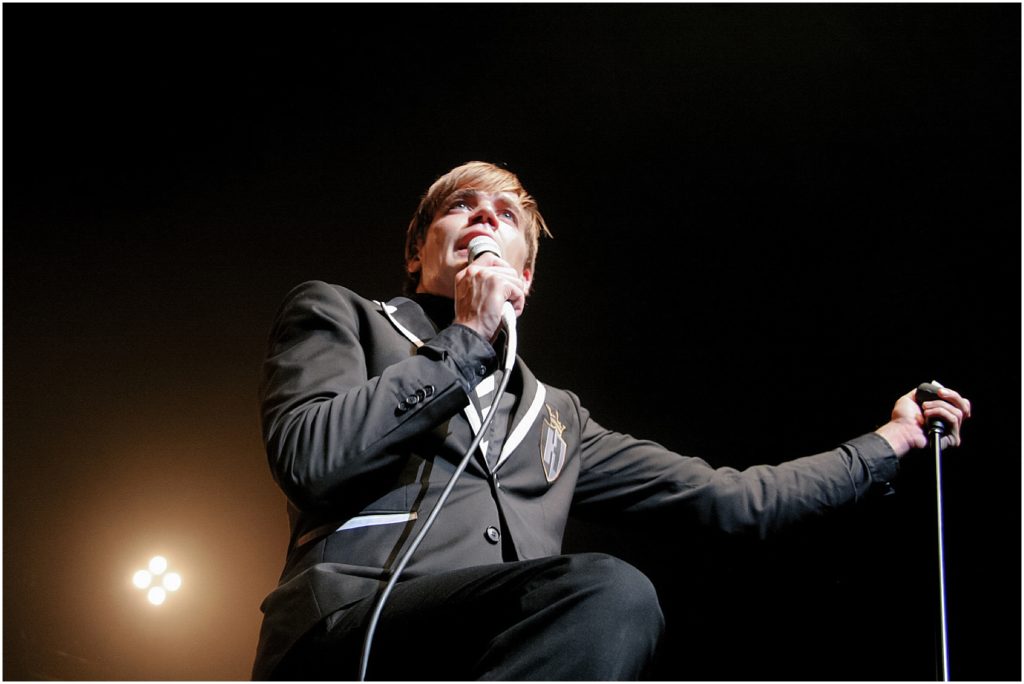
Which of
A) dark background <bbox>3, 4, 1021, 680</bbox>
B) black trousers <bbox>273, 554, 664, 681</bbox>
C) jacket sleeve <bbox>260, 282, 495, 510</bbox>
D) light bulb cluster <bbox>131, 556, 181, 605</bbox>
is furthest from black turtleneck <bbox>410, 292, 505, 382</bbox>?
light bulb cluster <bbox>131, 556, 181, 605</bbox>

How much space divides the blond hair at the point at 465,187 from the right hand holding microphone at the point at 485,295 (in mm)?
646

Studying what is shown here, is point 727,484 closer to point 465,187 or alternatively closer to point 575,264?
point 465,187

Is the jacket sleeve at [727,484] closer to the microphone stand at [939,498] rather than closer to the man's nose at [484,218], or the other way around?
the microphone stand at [939,498]

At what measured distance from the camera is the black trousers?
1.02m

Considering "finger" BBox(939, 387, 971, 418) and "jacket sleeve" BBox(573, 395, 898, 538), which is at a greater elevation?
"finger" BBox(939, 387, 971, 418)

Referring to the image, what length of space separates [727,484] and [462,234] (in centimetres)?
72

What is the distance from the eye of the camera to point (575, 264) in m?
2.88

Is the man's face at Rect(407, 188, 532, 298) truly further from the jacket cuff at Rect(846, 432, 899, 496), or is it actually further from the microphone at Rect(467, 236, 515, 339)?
the jacket cuff at Rect(846, 432, 899, 496)

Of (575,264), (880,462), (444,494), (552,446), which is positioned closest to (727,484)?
(880,462)

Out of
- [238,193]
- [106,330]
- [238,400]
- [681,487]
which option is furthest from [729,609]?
[106,330]

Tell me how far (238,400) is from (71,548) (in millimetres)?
737

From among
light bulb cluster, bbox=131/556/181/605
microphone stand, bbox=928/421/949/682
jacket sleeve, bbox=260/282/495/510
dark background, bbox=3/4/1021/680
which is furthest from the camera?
light bulb cluster, bbox=131/556/181/605

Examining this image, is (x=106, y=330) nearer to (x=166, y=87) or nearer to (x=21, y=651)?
(x=166, y=87)

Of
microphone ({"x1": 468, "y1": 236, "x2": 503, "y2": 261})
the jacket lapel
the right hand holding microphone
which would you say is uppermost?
microphone ({"x1": 468, "y1": 236, "x2": 503, "y2": 261})
